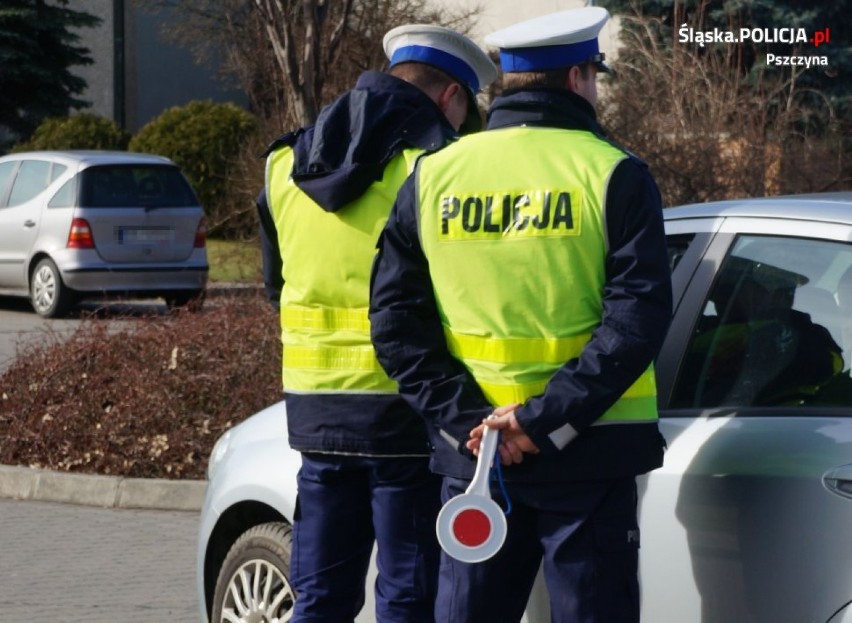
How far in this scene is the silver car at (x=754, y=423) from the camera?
3.12 m

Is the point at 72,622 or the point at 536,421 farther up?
the point at 536,421

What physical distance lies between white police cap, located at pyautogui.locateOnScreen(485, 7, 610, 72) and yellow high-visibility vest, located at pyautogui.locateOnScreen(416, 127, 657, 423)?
0.15 metres

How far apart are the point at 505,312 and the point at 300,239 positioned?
2.99 feet

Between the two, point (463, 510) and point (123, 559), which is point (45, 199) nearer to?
point (123, 559)

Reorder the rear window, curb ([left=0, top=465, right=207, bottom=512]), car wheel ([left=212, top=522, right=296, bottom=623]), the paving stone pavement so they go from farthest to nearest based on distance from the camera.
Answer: the rear window → curb ([left=0, top=465, right=207, bottom=512]) → the paving stone pavement → car wheel ([left=212, top=522, right=296, bottom=623])

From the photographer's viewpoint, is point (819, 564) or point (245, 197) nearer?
point (819, 564)

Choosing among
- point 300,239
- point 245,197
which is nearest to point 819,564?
point 300,239

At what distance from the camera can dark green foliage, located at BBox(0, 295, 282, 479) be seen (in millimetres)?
8367

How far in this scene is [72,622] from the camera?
5895 millimetres

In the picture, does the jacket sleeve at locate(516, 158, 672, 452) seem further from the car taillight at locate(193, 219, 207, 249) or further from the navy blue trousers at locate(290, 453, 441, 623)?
the car taillight at locate(193, 219, 207, 249)

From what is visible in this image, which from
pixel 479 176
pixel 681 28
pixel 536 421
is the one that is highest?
pixel 681 28

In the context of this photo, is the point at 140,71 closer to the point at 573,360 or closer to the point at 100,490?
the point at 100,490

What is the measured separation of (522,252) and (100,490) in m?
5.43

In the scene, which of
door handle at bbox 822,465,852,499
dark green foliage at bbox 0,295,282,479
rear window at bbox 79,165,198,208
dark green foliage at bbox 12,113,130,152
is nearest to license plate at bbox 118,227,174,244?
rear window at bbox 79,165,198,208
